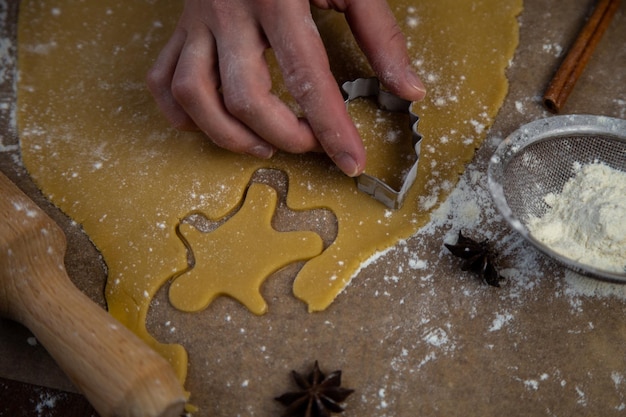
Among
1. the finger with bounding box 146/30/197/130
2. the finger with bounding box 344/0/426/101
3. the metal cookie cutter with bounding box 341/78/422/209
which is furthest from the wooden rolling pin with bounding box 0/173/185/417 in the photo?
the finger with bounding box 344/0/426/101

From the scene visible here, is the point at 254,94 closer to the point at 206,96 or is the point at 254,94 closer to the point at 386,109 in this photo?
the point at 206,96

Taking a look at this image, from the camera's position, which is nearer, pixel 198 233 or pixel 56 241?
pixel 56 241

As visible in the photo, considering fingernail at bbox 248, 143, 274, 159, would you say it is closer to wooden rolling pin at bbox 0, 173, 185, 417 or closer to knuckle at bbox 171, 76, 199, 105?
knuckle at bbox 171, 76, 199, 105

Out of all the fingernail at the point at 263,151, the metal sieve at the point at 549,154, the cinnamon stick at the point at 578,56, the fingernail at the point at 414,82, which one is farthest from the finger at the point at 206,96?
the cinnamon stick at the point at 578,56

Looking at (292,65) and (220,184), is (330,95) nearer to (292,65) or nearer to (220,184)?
(292,65)

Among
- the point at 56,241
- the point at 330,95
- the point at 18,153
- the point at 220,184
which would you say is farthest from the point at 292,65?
the point at 18,153

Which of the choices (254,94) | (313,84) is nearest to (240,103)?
(254,94)
